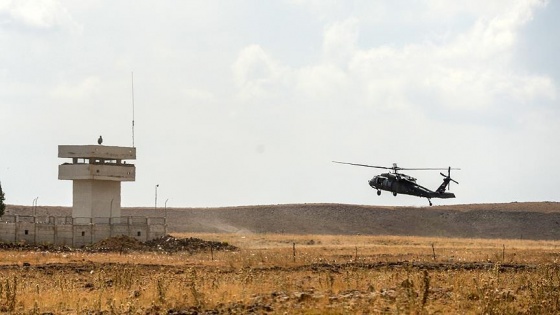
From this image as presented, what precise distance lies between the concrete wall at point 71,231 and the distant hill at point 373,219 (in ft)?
184

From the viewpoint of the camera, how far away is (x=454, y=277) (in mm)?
30312

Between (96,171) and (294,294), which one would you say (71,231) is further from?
(294,294)

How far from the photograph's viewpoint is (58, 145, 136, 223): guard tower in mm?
70312

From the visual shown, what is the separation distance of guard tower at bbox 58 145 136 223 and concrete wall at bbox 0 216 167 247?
0.88 m

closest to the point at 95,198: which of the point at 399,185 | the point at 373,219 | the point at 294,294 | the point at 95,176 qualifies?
the point at 95,176

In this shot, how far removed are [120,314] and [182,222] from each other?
376ft

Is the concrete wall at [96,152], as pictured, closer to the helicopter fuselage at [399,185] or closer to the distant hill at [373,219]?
the helicopter fuselage at [399,185]

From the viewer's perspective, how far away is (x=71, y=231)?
67.6m

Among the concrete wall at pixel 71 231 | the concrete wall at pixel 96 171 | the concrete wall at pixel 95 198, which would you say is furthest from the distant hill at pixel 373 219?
the concrete wall at pixel 71 231

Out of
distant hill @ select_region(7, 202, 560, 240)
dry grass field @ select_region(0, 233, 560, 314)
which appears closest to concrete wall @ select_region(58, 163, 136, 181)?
dry grass field @ select_region(0, 233, 560, 314)

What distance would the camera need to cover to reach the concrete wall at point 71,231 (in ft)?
218

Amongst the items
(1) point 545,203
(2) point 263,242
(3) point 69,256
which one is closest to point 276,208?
(1) point 545,203

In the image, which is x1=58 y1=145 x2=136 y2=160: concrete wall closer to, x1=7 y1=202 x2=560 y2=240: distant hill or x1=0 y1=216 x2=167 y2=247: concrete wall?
x1=0 y1=216 x2=167 y2=247: concrete wall

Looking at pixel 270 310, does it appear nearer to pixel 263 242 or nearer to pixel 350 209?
pixel 263 242
